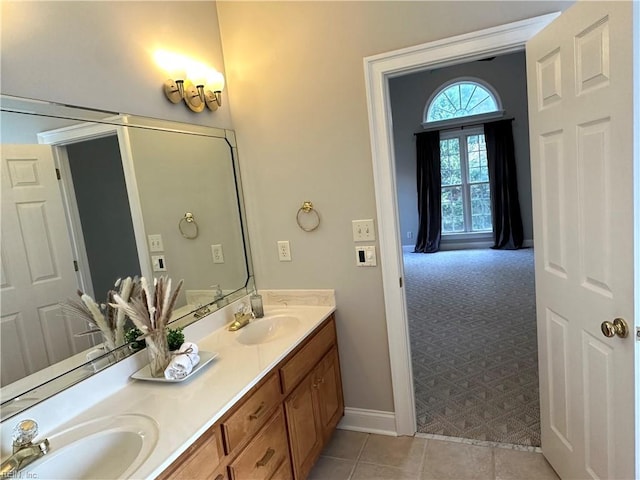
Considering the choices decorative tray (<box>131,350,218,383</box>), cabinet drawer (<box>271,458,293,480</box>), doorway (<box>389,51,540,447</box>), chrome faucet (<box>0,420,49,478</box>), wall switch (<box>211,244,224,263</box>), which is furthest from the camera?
doorway (<box>389,51,540,447</box>)

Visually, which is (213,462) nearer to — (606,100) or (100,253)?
(100,253)

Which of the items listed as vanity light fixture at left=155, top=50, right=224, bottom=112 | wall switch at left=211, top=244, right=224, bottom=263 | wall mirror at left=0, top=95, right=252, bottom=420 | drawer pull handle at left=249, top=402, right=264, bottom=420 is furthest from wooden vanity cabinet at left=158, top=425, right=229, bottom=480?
vanity light fixture at left=155, top=50, right=224, bottom=112

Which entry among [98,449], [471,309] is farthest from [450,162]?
[98,449]

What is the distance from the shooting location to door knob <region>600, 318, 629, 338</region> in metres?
1.26

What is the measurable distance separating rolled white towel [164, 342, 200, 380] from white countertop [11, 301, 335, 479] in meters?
0.04

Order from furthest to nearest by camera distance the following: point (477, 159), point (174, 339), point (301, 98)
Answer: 1. point (477, 159)
2. point (301, 98)
3. point (174, 339)

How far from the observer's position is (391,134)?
2014 millimetres

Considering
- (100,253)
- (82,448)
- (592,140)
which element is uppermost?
(592,140)

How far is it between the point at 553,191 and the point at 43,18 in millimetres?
2005

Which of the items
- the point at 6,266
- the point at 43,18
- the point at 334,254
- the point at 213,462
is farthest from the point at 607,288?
the point at 43,18

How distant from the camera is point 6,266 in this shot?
3.92ft

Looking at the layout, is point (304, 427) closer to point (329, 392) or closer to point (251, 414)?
point (329, 392)

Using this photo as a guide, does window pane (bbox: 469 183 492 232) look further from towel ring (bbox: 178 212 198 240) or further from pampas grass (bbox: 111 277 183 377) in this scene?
pampas grass (bbox: 111 277 183 377)

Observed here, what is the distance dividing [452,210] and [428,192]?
671 mm
